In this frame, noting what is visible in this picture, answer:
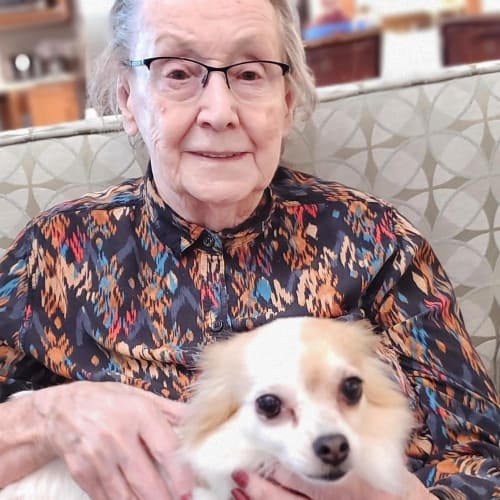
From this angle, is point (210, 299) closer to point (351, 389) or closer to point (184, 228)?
point (184, 228)

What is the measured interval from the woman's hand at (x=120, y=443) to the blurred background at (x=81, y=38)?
10.4 feet

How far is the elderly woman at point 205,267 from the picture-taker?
1.05 meters

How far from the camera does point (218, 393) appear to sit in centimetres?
87

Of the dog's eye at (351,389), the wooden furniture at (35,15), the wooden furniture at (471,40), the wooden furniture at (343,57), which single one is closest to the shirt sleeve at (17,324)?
the dog's eye at (351,389)

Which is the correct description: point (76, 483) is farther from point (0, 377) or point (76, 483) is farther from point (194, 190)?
point (194, 190)

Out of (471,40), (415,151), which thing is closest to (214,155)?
(415,151)

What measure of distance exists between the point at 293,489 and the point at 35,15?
4.12m

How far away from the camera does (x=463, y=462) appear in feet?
3.36

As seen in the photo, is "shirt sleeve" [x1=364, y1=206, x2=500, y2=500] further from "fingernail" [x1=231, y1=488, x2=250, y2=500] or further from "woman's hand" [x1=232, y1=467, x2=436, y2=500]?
"fingernail" [x1=231, y1=488, x2=250, y2=500]

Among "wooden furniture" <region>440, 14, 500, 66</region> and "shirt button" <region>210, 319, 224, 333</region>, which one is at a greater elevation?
"wooden furniture" <region>440, 14, 500, 66</region>

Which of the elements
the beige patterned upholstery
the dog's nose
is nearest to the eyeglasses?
the beige patterned upholstery

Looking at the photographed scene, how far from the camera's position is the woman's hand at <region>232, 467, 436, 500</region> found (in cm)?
84

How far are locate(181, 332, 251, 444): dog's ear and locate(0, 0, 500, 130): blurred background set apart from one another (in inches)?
124

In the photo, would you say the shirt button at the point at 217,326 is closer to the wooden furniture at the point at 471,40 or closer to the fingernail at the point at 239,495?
the fingernail at the point at 239,495
